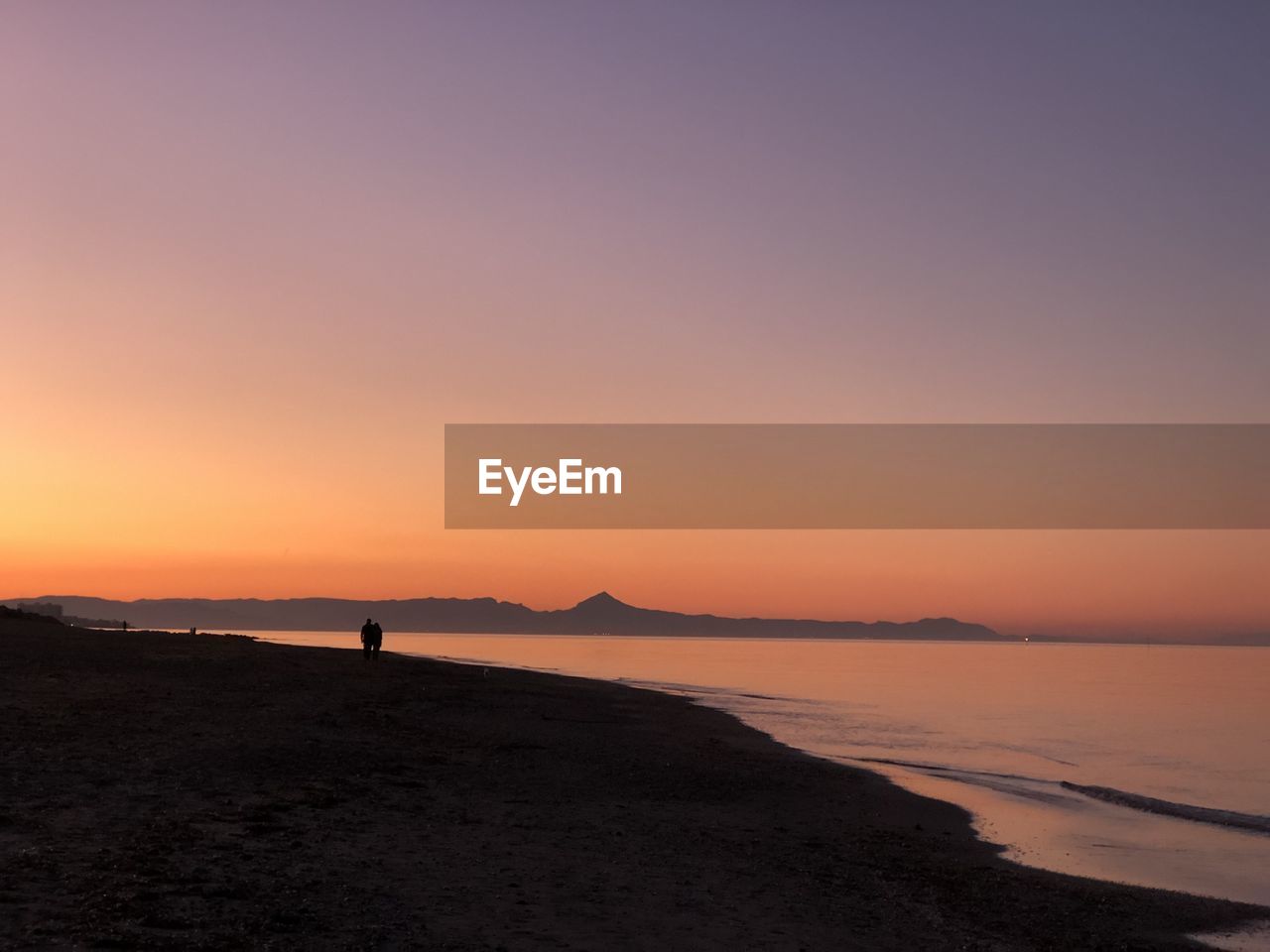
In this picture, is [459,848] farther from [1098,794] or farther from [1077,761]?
[1077,761]

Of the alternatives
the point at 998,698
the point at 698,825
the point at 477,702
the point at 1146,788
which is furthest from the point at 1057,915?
the point at 998,698

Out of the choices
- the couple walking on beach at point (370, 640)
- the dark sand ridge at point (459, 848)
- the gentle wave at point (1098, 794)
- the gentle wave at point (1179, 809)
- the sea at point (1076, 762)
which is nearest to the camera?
the dark sand ridge at point (459, 848)

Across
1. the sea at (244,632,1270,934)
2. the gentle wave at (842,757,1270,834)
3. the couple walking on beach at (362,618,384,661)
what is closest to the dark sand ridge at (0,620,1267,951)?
the sea at (244,632,1270,934)

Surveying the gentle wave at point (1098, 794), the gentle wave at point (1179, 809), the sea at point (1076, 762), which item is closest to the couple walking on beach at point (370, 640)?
the sea at point (1076, 762)

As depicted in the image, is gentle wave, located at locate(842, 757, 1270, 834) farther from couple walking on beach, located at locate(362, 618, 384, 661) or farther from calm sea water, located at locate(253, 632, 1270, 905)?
couple walking on beach, located at locate(362, 618, 384, 661)

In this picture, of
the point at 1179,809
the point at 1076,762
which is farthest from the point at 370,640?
the point at 1179,809

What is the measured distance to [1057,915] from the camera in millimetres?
13625

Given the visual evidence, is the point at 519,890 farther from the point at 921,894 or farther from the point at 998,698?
the point at 998,698

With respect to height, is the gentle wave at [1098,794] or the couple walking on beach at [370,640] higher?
the couple walking on beach at [370,640]

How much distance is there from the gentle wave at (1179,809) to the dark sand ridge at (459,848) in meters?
7.10

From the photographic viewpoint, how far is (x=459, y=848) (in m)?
13.9

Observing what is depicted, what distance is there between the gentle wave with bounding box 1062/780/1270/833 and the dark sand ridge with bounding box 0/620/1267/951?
7.10 m

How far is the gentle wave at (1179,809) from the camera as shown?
2455cm

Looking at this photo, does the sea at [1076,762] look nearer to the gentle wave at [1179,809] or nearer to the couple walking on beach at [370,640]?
the gentle wave at [1179,809]
